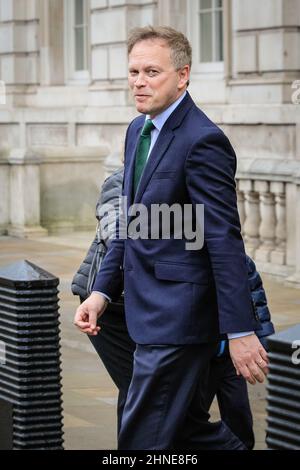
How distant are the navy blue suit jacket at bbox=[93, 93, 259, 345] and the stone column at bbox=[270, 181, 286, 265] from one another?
28.7ft

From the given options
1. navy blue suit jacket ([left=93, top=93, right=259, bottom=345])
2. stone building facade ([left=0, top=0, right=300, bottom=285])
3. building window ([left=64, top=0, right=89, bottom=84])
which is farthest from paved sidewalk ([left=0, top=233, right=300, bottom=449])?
building window ([left=64, top=0, right=89, bottom=84])

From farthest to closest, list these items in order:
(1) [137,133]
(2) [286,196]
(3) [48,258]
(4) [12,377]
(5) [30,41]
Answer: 1. (5) [30,41]
2. (3) [48,258]
3. (2) [286,196]
4. (4) [12,377]
5. (1) [137,133]

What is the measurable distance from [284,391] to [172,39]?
1426mm

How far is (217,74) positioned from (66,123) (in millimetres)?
4339

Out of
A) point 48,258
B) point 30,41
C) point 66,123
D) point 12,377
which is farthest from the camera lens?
point 30,41

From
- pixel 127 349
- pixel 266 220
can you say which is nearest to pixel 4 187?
pixel 266 220

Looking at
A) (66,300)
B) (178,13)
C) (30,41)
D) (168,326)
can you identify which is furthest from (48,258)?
(168,326)

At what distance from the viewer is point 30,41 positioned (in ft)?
77.8

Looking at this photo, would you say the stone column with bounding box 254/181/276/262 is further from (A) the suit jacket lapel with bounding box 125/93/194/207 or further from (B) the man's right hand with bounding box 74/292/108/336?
(A) the suit jacket lapel with bounding box 125/93/194/207

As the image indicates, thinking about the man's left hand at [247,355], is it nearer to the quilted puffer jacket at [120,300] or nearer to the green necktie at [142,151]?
the green necktie at [142,151]

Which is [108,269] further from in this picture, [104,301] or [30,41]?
[30,41]

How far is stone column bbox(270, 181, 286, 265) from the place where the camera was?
14.1 metres

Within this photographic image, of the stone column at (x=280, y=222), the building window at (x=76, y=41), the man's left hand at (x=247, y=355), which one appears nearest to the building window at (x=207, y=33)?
the building window at (x=76, y=41)

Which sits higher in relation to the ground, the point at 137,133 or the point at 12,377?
the point at 137,133
